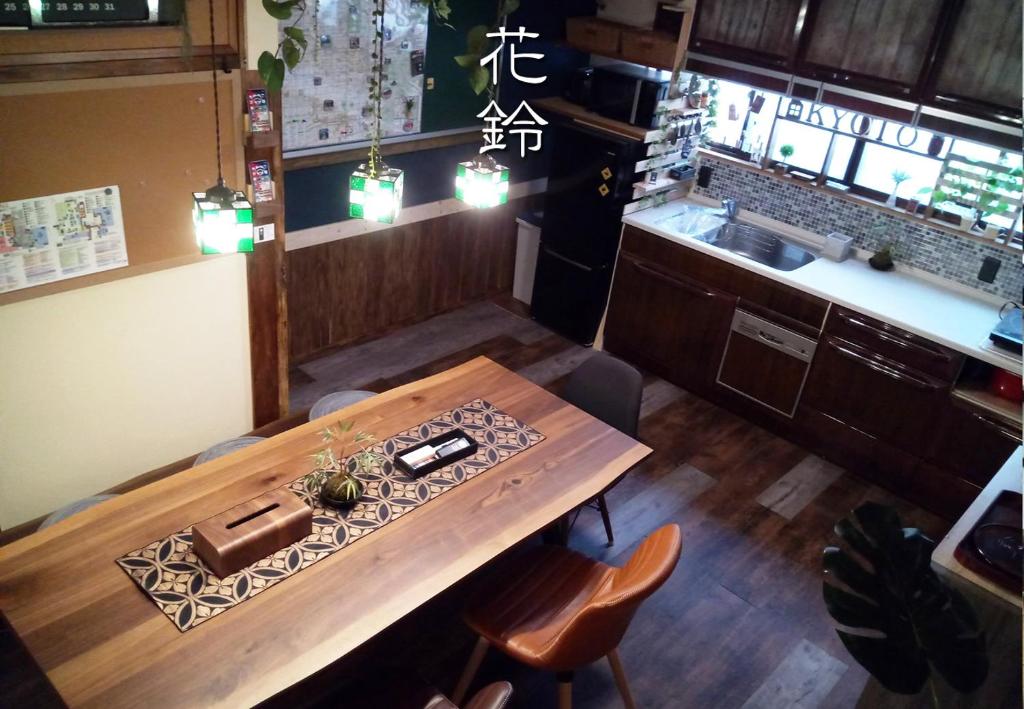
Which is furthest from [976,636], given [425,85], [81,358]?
[425,85]

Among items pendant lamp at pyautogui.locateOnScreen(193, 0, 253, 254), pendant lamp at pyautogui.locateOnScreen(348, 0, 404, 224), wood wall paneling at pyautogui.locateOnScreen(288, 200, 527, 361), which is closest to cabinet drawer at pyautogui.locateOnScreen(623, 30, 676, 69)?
wood wall paneling at pyautogui.locateOnScreen(288, 200, 527, 361)

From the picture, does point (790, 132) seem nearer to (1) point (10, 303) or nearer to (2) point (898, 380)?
(2) point (898, 380)

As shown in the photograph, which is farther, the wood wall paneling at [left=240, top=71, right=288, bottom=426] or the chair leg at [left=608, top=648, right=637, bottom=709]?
the wood wall paneling at [left=240, top=71, right=288, bottom=426]

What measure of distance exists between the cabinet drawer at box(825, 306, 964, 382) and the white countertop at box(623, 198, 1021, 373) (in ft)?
0.13

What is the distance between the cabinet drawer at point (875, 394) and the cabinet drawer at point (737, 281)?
173 millimetres

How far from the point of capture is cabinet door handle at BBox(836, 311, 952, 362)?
3.73 meters

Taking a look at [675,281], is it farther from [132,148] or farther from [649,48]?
[132,148]

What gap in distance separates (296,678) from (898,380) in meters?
3.17

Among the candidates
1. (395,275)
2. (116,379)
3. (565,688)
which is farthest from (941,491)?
(116,379)

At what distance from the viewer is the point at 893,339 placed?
12.7 ft

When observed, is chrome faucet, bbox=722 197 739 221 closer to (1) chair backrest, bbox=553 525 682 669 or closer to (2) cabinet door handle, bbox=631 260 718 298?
(2) cabinet door handle, bbox=631 260 718 298

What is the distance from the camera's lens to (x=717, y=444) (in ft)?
14.5

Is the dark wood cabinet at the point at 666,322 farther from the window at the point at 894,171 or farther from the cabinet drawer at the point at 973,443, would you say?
the cabinet drawer at the point at 973,443

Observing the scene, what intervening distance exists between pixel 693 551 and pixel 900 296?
5.65 feet
